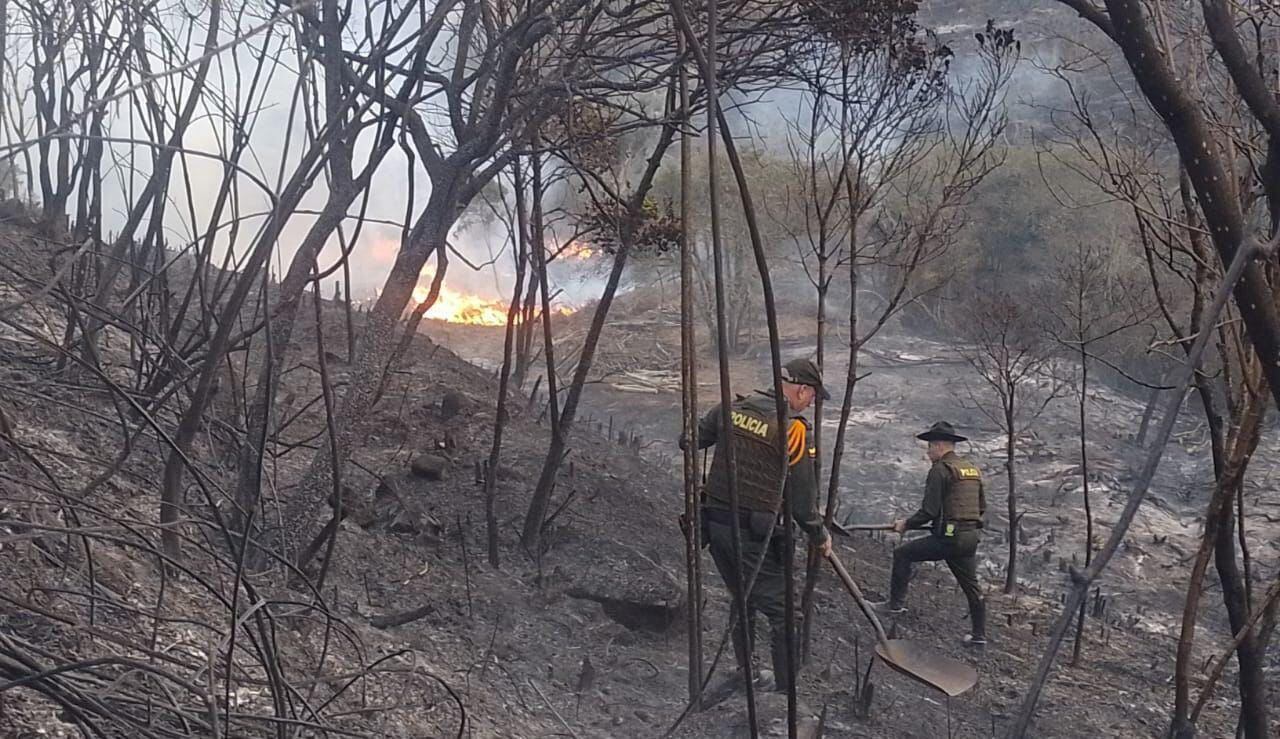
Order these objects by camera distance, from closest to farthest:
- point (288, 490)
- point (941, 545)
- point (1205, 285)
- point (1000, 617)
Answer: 1. point (1205, 285)
2. point (288, 490)
3. point (941, 545)
4. point (1000, 617)

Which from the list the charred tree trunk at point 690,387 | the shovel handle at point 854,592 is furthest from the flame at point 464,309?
the charred tree trunk at point 690,387

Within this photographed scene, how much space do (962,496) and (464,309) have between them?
1614 cm

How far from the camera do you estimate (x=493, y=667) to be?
4.89 meters

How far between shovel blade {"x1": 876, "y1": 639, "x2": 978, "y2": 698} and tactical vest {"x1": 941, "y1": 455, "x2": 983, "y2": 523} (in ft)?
8.41

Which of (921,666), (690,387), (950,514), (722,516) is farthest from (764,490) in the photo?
(690,387)

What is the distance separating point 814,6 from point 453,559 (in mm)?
3903

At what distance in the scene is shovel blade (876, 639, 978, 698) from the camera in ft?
13.8

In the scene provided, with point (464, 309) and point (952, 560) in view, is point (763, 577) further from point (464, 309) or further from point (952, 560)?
point (464, 309)

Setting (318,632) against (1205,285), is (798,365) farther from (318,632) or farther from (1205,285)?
(318,632)

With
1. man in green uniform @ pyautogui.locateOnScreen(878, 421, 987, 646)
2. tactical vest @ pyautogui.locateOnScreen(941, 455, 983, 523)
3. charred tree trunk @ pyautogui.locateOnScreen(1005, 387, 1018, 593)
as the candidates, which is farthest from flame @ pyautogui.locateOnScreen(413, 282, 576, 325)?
tactical vest @ pyautogui.locateOnScreen(941, 455, 983, 523)

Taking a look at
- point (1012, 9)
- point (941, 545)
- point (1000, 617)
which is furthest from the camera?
point (1012, 9)

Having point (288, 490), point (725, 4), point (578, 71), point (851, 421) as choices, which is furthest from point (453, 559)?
point (851, 421)

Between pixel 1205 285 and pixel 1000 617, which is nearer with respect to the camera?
pixel 1205 285

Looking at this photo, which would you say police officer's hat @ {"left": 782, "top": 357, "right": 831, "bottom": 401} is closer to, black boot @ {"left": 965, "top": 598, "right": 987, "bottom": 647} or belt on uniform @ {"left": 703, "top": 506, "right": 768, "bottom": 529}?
belt on uniform @ {"left": 703, "top": 506, "right": 768, "bottom": 529}
